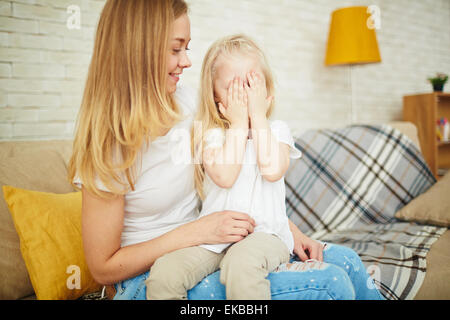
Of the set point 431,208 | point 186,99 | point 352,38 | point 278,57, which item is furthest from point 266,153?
point 352,38

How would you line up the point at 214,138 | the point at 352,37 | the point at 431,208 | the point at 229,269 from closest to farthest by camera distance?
the point at 229,269
the point at 214,138
the point at 431,208
the point at 352,37

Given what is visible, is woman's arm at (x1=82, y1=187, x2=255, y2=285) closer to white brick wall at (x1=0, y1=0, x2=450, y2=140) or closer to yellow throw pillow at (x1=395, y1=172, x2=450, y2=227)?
white brick wall at (x1=0, y1=0, x2=450, y2=140)

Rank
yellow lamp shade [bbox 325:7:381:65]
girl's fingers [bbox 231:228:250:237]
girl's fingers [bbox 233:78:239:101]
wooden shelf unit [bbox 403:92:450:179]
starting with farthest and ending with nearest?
wooden shelf unit [bbox 403:92:450:179], yellow lamp shade [bbox 325:7:381:65], girl's fingers [bbox 233:78:239:101], girl's fingers [bbox 231:228:250:237]

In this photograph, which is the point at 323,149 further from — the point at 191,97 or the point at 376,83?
the point at 376,83

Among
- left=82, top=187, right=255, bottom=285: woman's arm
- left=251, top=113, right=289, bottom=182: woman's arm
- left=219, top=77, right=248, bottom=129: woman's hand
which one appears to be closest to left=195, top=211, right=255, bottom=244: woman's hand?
left=82, top=187, right=255, bottom=285: woman's arm

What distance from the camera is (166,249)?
832 millimetres

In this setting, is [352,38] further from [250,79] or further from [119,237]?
[119,237]

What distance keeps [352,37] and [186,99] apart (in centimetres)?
183

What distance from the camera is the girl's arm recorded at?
863 millimetres

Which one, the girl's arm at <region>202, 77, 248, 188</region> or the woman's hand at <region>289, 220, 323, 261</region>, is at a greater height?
the girl's arm at <region>202, 77, 248, 188</region>

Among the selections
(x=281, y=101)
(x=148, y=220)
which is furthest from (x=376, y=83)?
(x=148, y=220)

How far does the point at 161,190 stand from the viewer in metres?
0.86

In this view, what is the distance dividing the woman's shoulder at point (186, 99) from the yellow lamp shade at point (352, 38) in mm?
1731
